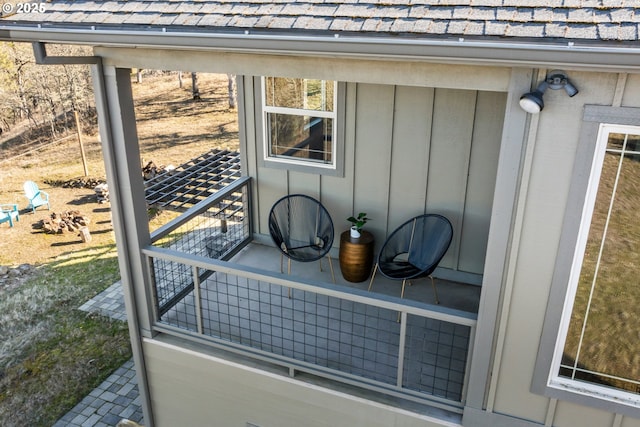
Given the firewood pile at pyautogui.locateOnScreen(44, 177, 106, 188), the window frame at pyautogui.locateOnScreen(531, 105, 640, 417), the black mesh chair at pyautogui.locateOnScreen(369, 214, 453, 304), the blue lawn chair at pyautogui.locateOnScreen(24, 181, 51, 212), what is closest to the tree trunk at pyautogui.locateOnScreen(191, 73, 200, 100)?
the firewood pile at pyautogui.locateOnScreen(44, 177, 106, 188)

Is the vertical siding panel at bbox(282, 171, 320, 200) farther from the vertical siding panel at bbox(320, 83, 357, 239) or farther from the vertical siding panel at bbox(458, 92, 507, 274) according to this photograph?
the vertical siding panel at bbox(458, 92, 507, 274)

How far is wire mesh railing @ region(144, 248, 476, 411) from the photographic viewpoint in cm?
342

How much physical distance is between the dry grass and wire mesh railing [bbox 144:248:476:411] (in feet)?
9.16

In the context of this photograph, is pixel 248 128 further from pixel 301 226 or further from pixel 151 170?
pixel 151 170

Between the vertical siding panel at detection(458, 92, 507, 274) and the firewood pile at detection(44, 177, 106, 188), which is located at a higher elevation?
the vertical siding panel at detection(458, 92, 507, 274)

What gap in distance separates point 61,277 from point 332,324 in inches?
246

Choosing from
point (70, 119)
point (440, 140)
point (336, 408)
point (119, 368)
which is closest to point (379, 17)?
point (440, 140)

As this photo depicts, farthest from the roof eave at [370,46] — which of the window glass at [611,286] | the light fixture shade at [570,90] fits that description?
the window glass at [611,286]

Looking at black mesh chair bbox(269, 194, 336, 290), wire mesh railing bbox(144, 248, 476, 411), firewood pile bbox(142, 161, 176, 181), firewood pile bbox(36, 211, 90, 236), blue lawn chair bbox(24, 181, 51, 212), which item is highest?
black mesh chair bbox(269, 194, 336, 290)

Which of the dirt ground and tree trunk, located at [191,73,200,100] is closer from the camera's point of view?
the dirt ground

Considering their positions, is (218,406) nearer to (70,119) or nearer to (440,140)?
(440,140)

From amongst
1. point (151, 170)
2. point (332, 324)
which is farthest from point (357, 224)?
point (151, 170)

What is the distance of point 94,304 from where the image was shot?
7828 millimetres

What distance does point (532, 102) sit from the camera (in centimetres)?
237
